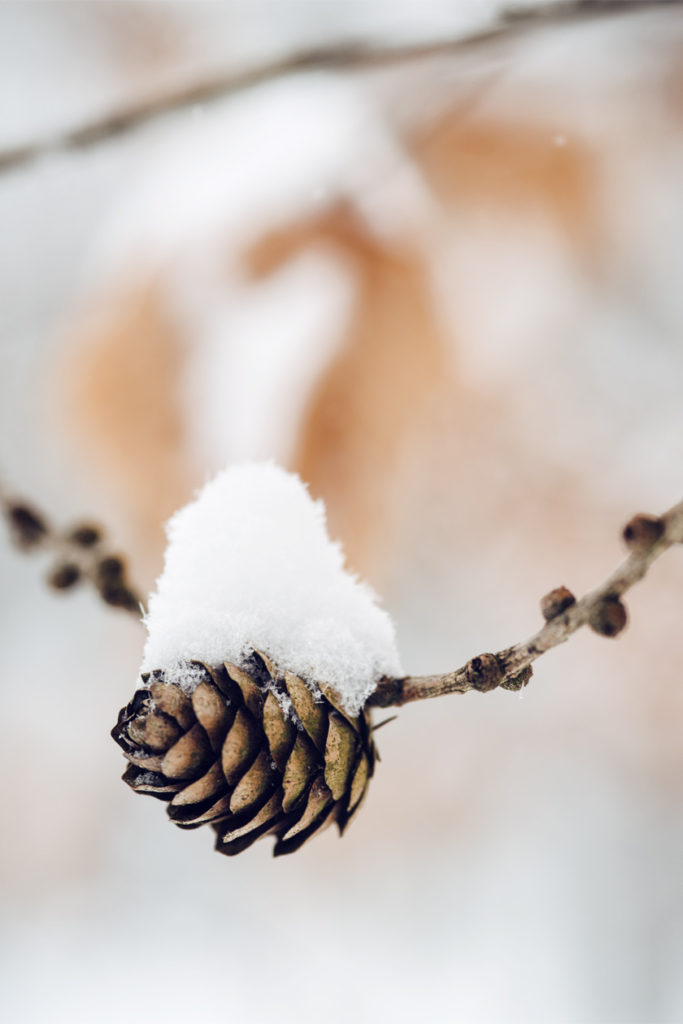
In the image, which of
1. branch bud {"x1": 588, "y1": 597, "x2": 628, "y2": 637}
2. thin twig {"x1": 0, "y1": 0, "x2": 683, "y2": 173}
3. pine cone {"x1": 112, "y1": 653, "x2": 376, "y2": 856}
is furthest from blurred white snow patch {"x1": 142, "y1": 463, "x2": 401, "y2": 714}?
thin twig {"x1": 0, "y1": 0, "x2": 683, "y2": 173}

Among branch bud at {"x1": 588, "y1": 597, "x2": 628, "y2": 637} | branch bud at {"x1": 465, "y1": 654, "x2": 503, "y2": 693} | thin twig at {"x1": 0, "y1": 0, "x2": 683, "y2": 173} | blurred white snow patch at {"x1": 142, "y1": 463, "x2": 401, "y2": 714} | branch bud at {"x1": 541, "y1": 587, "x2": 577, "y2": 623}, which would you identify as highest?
thin twig at {"x1": 0, "y1": 0, "x2": 683, "y2": 173}

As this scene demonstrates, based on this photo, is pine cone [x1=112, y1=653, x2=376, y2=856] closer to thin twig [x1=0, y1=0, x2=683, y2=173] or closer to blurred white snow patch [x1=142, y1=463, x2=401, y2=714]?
blurred white snow patch [x1=142, y1=463, x2=401, y2=714]

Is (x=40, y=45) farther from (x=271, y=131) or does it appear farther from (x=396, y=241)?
(x=396, y=241)

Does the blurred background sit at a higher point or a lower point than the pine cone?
higher

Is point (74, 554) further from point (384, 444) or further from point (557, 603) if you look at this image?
point (384, 444)

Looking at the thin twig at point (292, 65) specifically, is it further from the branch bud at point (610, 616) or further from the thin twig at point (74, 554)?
the branch bud at point (610, 616)
